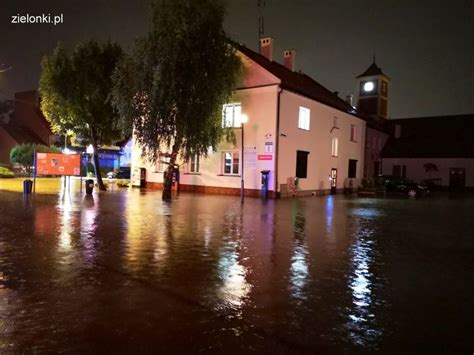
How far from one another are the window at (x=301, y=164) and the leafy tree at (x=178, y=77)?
7824mm

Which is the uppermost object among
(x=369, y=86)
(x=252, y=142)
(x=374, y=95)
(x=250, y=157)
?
(x=369, y=86)

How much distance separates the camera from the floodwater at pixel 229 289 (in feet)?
14.8

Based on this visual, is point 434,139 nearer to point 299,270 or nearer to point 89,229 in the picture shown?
point 89,229

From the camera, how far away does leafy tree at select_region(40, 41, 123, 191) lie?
2644 centimetres

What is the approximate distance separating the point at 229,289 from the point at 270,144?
19.9 meters

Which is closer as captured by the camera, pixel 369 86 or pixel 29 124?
pixel 369 86

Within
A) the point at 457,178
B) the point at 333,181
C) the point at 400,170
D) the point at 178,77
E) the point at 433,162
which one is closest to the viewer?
the point at 178,77

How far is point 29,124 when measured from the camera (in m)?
63.8

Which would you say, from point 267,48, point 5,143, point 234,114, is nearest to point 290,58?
point 267,48

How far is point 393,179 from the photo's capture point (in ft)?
116

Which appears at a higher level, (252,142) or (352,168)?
(252,142)

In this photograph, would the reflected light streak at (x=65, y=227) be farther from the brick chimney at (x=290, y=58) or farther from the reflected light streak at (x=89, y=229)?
the brick chimney at (x=290, y=58)

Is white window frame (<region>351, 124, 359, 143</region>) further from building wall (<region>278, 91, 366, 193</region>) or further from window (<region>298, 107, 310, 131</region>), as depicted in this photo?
window (<region>298, 107, 310, 131</region>)

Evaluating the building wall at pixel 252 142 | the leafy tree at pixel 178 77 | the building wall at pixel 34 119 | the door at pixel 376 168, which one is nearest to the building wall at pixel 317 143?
the building wall at pixel 252 142
